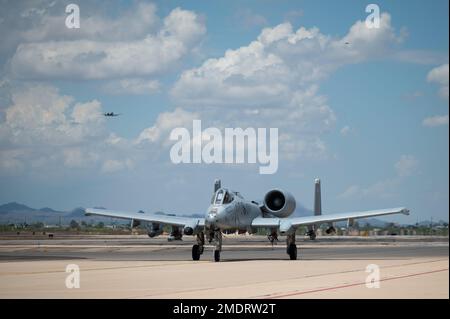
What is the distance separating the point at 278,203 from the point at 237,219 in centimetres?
663

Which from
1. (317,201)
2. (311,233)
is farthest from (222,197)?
(317,201)

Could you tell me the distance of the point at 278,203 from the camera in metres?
47.3

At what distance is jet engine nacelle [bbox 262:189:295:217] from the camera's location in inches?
1849

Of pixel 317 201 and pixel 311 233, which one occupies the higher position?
pixel 317 201

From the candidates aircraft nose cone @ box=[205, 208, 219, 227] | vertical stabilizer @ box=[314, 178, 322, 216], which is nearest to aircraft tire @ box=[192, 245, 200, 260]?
aircraft nose cone @ box=[205, 208, 219, 227]

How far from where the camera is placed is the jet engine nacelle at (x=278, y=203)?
154ft

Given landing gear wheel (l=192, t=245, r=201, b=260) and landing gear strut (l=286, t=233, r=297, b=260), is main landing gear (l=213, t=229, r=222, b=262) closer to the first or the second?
landing gear wheel (l=192, t=245, r=201, b=260)

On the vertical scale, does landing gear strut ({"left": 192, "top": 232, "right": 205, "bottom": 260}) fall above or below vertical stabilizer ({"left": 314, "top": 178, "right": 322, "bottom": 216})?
below

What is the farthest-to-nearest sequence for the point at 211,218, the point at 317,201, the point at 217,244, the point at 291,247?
the point at 317,201 < the point at 291,247 < the point at 217,244 < the point at 211,218

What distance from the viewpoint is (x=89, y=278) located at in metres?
26.6

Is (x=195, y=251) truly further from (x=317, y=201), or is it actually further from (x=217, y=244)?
(x=317, y=201)
